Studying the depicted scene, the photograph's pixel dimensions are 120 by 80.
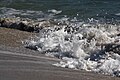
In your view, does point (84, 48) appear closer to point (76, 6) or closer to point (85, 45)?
point (85, 45)

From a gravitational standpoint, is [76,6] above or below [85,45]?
below

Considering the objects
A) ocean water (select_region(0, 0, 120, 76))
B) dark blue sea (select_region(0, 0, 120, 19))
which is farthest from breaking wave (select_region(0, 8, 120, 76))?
dark blue sea (select_region(0, 0, 120, 19))

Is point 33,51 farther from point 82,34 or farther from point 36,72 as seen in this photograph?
point 36,72

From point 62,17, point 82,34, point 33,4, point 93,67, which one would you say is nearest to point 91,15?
point 62,17

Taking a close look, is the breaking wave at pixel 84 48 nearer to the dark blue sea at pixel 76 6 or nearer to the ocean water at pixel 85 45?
the ocean water at pixel 85 45

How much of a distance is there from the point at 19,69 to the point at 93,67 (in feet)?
4.11

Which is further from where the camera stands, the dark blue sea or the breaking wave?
the dark blue sea

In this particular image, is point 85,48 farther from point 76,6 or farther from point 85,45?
point 76,6

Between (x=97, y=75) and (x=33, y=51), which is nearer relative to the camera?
(x=97, y=75)

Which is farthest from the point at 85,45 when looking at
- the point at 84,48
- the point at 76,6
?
the point at 76,6

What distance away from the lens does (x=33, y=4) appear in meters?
17.8

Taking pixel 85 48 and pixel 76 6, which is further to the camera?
pixel 76 6

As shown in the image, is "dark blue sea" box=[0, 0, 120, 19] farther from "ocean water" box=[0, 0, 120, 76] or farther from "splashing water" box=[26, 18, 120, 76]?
"splashing water" box=[26, 18, 120, 76]

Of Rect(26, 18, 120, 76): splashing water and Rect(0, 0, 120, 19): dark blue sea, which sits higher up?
Rect(26, 18, 120, 76): splashing water
